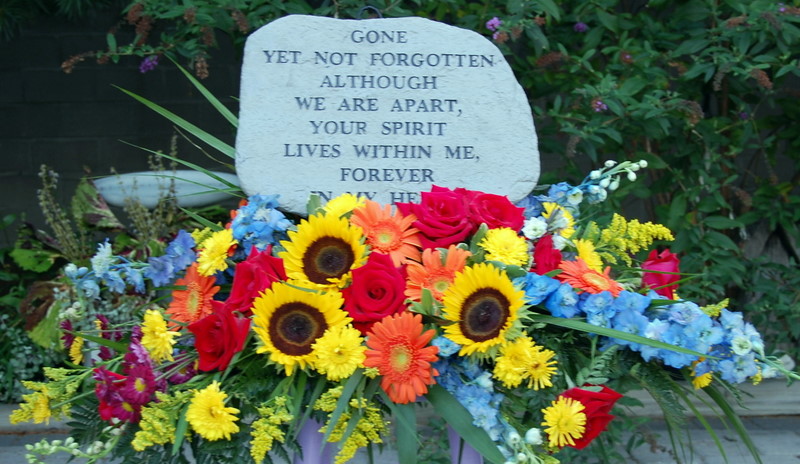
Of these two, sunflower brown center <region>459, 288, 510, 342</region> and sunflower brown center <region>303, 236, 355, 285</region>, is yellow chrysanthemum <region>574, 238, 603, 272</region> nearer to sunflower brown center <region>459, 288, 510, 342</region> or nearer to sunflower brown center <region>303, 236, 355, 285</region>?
sunflower brown center <region>459, 288, 510, 342</region>

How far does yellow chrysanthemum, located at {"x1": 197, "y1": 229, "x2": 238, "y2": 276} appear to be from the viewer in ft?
5.82

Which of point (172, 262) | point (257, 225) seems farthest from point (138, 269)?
point (257, 225)

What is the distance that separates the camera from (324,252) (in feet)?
5.60

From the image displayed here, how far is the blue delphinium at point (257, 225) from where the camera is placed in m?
1.82

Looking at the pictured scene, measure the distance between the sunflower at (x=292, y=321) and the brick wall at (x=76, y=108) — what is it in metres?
2.83

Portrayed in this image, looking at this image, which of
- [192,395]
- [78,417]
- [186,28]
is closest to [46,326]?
[186,28]

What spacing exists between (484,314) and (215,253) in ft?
1.87

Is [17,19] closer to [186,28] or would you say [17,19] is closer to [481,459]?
[186,28]

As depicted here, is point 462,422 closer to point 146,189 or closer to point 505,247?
point 505,247

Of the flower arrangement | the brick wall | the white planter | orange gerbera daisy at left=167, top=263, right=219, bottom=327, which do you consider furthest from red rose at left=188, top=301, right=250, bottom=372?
the brick wall

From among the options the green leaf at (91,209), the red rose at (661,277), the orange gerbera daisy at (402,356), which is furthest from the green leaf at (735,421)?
the green leaf at (91,209)

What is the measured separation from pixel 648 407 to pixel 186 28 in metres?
2.37

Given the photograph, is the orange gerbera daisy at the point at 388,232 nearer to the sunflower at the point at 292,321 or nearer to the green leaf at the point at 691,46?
the sunflower at the point at 292,321

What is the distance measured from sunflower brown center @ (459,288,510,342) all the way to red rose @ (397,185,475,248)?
0.19 metres
